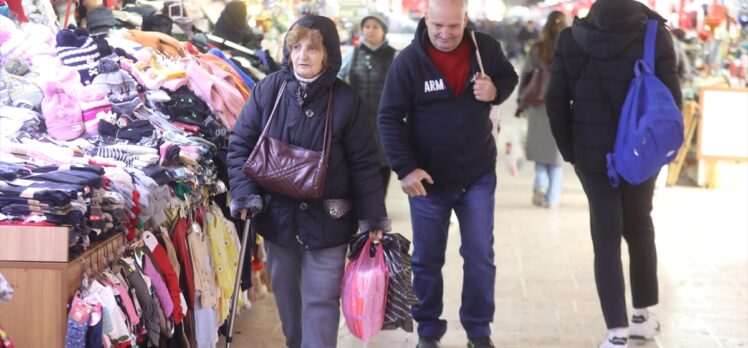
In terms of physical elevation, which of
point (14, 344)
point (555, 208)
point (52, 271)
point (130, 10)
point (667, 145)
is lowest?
point (555, 208)

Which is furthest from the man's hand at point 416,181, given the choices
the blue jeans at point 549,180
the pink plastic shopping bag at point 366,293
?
the blue jeans at point 549,180

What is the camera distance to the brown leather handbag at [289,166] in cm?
407

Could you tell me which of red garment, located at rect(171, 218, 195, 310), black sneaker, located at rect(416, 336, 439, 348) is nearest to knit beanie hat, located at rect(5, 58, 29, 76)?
red garment, located at rect(171, 218, 195, 310)

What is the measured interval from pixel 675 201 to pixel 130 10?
20.2 feet

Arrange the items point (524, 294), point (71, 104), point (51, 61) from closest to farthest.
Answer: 1. point (71, 104)
2. point (51, 61)
3. point (524, 294)

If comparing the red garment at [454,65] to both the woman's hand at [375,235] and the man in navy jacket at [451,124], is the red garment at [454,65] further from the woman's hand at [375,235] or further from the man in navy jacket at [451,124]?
the woman's hand at [375,235]

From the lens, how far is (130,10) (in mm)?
6891

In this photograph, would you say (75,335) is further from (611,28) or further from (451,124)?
(611,28)

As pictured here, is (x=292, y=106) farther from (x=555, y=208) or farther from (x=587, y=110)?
(x=555, y=208)

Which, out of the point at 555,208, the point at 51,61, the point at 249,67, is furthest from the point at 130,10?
the point at 555,208

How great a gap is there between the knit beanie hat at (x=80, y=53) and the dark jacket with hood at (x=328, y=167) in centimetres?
117

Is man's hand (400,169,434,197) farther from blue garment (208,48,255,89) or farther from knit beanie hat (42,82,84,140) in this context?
blue garment (208,48,255,89)

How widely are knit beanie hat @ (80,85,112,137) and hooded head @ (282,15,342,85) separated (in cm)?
101

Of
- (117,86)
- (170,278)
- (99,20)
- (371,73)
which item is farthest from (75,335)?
(371,73)
